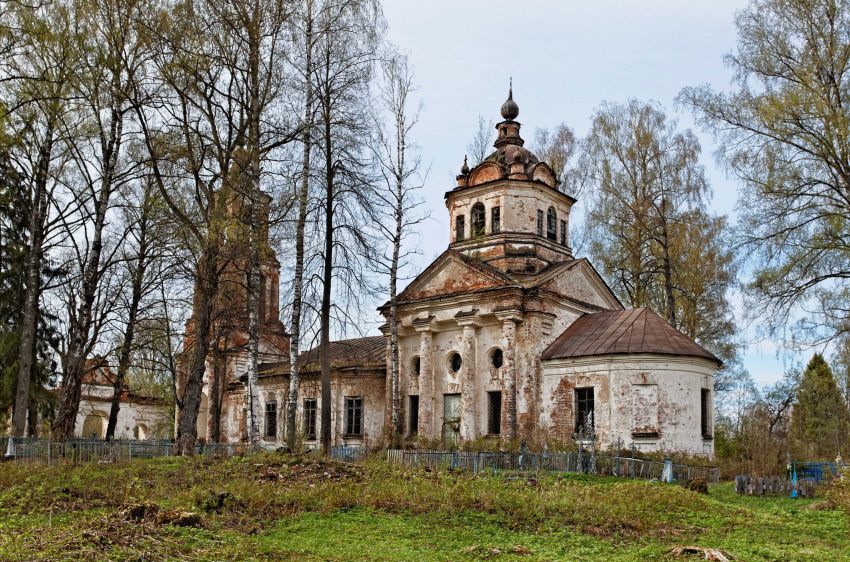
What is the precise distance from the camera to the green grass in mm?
8352

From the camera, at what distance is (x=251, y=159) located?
17375 millimetres

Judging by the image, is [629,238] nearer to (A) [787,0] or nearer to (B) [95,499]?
(A) [787,0]

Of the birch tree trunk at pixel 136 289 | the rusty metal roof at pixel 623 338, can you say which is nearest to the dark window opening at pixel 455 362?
the rusty metal roof at pixel 623 338

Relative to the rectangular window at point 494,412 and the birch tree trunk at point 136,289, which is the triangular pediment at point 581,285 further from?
the birch tree trunk at point 136,289

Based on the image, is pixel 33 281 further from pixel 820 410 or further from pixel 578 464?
pixel 820 410

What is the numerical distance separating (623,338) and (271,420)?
15.2m

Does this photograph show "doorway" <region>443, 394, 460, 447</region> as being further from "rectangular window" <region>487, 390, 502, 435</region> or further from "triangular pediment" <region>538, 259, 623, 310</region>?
"triangular pediment" <region>538, 259, 623, 310</region>

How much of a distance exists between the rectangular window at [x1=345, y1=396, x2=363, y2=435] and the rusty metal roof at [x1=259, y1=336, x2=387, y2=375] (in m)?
1.33

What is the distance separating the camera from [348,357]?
2902 cm

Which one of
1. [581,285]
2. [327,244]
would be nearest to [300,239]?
[327,244]

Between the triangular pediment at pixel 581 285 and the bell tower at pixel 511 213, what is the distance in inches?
49.1

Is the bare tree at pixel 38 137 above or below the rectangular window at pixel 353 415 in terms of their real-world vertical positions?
above

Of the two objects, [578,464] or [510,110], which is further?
[510,110]

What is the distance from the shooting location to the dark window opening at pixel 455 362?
25.5 m
